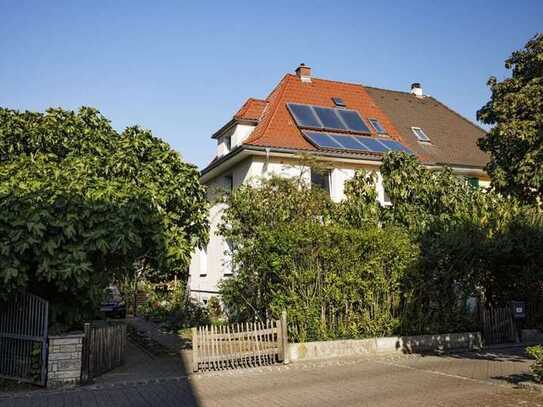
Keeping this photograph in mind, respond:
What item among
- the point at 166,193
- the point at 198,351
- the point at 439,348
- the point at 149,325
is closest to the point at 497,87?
the point at 439,348

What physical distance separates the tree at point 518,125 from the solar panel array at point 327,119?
538 cm

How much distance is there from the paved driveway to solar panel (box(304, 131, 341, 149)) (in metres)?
9.89

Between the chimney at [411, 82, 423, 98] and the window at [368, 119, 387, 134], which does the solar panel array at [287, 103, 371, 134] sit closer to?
the window at [368, 119, 387, 134]

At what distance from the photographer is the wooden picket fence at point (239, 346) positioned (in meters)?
10.8

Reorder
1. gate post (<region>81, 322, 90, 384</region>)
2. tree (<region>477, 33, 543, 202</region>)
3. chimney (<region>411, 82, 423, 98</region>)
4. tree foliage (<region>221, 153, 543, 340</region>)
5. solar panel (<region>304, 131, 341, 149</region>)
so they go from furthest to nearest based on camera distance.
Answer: chimney (<region>411, 82, 423, 98</region>), solar panel (<region>304, 131, 341, 149</region>), tree (<region>477, 33, 543, 202</region>), tree foliage (<region>221, 153, 543, 340</region>), gate post (<region>81, 322, 90, 384</region>)

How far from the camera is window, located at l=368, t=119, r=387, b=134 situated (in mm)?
23694

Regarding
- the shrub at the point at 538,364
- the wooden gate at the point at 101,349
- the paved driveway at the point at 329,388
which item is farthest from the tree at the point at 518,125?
the wooden gate at the point at 101,349

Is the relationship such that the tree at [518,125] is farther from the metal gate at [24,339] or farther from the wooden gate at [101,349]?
the metal gate at [24,339]

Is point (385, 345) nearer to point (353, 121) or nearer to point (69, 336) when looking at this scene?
point (69, 336)

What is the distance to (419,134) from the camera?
26.0 m

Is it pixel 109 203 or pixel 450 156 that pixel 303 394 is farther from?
pixel 450 156

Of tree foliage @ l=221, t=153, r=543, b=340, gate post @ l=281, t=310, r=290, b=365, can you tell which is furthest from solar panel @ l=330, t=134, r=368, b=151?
gate post @ l=281, t=310, r=290, b=365

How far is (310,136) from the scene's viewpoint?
20219 millimetres

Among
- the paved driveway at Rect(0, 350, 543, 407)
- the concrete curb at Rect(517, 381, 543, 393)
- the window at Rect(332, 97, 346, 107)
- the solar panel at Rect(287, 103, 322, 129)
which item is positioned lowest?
the paved driveway at Rect(0, 350, 543, 407)
